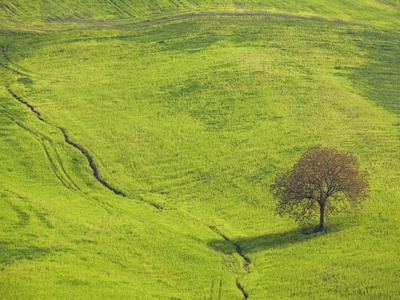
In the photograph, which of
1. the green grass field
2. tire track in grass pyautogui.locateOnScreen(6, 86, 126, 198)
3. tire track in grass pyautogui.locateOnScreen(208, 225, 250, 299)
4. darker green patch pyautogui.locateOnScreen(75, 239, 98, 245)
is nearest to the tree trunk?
the green grass field

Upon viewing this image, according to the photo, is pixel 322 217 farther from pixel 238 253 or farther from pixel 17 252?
pixel 17 252

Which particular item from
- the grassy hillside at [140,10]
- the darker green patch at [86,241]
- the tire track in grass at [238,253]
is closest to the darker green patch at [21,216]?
the darker green patch at [86,241]

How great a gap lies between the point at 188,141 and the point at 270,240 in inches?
706

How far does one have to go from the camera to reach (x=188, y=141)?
76.6 metres

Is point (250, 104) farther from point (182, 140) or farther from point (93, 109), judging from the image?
point (93, 109)

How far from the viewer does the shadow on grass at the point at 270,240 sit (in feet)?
198

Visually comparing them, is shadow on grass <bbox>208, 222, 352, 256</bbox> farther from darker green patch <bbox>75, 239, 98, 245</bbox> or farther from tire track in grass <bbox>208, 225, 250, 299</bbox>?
darker green patch <bbox>75, 239, 98, 245</bbox>

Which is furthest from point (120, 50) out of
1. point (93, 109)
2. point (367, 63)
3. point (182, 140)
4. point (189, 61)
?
point (367, 63)

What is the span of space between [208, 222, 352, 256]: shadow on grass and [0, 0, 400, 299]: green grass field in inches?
6.5

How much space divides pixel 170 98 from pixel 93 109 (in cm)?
802

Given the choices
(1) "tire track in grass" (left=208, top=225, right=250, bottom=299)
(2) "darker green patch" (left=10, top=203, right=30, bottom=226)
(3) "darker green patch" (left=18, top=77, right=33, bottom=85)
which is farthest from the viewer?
(3) "darker green patch" (left=18, top=77, right=33, bottom=85)

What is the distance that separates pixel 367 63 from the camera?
9450 cm

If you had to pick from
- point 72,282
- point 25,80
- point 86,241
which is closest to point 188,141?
point 86,241

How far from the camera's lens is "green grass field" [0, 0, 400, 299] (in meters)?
56.8
